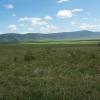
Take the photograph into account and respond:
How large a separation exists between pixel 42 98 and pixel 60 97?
1.71ft

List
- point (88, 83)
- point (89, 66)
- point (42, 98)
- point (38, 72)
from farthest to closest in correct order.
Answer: point (89, 66) → point (38, 72) → point (88, 83) → point (42, 98)

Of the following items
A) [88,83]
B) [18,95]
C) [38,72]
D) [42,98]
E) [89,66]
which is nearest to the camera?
[42,98]

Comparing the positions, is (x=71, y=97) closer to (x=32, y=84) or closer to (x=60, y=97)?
(x=60, y=97)

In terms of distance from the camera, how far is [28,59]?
1928cm

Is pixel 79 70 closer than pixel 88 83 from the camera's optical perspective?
No

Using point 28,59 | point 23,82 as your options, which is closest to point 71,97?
point 23,82

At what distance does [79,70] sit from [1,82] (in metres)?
5.18

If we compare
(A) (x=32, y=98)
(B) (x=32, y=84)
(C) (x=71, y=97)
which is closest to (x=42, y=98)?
(A) (x=32, y=98)

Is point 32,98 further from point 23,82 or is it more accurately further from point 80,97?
point 23,82

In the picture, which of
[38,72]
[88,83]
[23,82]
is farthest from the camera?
[38,72]

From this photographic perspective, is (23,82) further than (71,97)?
Yes

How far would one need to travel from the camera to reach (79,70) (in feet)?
40.5

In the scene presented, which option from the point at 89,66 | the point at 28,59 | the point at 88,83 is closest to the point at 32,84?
the point at 88,83

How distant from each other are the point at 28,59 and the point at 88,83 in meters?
11.5
